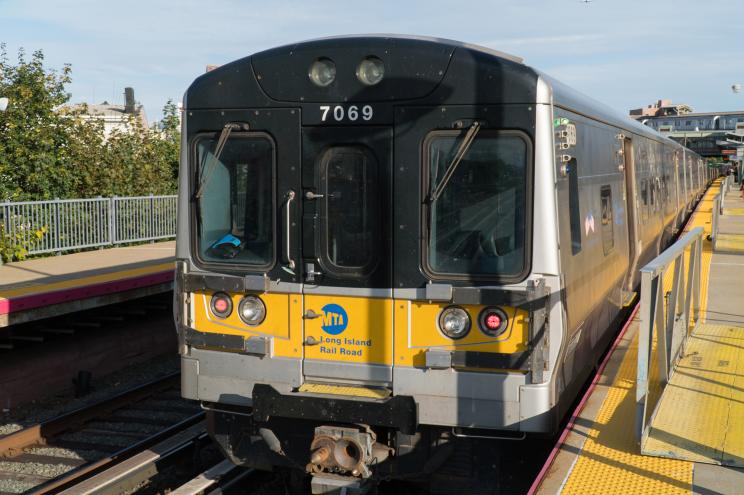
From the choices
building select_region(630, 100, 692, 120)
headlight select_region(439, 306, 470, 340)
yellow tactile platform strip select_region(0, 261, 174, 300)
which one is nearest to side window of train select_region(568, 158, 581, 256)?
headlight select_region(439, 306, 470, 340)

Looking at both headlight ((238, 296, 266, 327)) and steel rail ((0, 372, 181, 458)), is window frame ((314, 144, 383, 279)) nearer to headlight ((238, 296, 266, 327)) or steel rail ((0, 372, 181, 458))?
headlight ((238, 296, 266, 327))

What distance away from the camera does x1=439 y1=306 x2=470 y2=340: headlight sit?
4926 mm

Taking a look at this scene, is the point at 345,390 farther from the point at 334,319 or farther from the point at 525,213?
the point at 525,213

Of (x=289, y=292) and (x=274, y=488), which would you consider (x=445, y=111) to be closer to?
(x=289, y=292)

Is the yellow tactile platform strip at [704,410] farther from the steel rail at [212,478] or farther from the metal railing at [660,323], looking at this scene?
the steel rail at [212,478]

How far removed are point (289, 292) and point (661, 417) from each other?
2.49 metres

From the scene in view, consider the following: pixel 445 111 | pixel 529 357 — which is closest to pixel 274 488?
pixel 529 357

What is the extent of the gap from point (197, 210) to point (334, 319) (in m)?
1.21

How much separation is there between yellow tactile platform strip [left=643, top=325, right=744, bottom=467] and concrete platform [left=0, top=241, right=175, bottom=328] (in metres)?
6.74

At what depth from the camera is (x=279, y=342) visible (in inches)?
208

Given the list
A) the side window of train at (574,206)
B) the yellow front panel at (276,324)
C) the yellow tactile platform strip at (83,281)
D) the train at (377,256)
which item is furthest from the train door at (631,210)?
the yellow tactile platform strip at (83,281)

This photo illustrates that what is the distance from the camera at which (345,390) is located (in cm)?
514

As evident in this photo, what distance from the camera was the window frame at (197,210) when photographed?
210 inches

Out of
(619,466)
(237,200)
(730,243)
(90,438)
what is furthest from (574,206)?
(730,243)
